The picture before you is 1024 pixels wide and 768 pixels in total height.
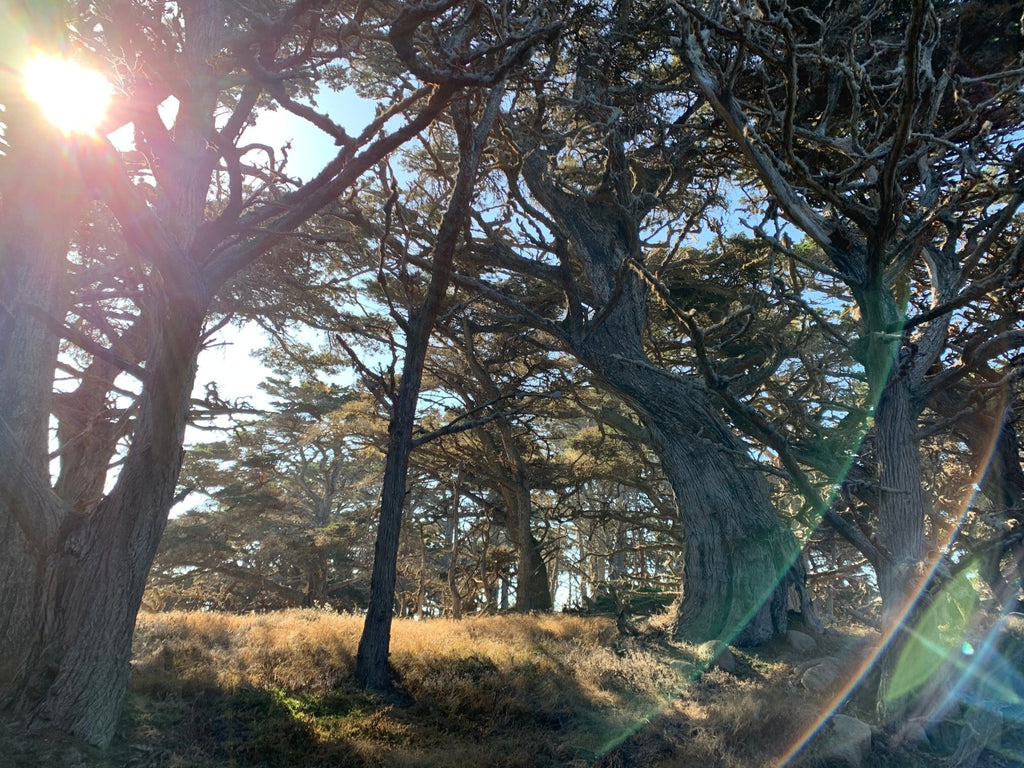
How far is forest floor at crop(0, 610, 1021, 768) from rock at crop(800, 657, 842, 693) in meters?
0.08

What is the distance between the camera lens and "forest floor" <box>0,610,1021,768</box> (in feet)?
14.0

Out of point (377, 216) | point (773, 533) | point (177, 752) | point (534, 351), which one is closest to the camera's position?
point (177, 752)

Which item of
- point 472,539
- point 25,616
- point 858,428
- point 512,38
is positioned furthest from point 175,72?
point 472,539

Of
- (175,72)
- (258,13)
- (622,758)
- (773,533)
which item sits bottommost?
(622,758)

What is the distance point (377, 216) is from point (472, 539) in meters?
11.8

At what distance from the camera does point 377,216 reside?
9688 millimetres

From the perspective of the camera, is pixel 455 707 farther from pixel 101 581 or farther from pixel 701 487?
pixel 701 487

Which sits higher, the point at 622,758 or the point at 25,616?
the point at 25,616

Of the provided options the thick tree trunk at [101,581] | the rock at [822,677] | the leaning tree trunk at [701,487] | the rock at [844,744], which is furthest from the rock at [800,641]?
the thick tree trunk at [101,581]

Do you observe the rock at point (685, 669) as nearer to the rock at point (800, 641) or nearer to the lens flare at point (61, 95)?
the rock at point (800, 641)

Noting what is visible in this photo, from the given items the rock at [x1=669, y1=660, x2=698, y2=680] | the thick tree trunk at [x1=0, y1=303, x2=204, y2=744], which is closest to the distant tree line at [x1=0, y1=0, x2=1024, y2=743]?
the thick tree trunk at [x1=0, y1=303, x2=204, y2=744]

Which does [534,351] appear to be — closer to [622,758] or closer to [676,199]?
[676,199]

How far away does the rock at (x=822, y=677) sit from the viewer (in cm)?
586

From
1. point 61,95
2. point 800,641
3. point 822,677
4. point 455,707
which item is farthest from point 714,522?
point 61,95
